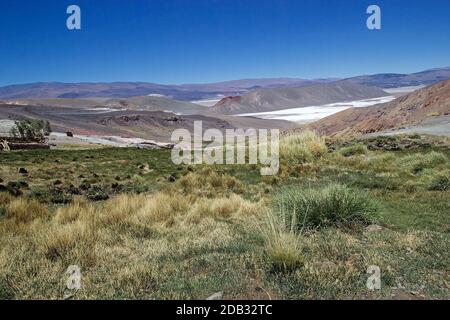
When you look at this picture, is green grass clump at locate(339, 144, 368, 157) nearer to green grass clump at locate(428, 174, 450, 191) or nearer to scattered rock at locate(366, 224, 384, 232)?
green grass clump at locate(428, 174, 450, 191)

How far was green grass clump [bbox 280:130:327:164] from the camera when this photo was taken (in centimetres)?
1794

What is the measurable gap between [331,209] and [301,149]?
Answer: 11.6 meters

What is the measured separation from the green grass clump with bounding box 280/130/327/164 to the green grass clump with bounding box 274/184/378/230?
1016 cm

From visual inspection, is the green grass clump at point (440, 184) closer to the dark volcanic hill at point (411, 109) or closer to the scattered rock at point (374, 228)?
the scattered rock at point (374, 228)

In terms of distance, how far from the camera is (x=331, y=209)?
23.0ft

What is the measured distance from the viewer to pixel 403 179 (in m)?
12.4

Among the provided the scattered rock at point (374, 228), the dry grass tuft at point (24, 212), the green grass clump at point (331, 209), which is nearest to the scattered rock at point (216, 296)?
the green grass clump at point (331, 209)

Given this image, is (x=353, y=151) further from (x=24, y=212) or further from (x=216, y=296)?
(x=216, y=296)

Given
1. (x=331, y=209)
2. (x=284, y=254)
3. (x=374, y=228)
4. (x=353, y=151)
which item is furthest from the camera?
(x=353, y=151)

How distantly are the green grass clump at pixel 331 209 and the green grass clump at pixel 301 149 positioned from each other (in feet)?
33.3

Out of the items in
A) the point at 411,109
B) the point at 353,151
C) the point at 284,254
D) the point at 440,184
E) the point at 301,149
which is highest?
the point at 411,109

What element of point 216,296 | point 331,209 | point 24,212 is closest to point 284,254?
point 216,296

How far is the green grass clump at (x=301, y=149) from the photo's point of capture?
17.9 m
